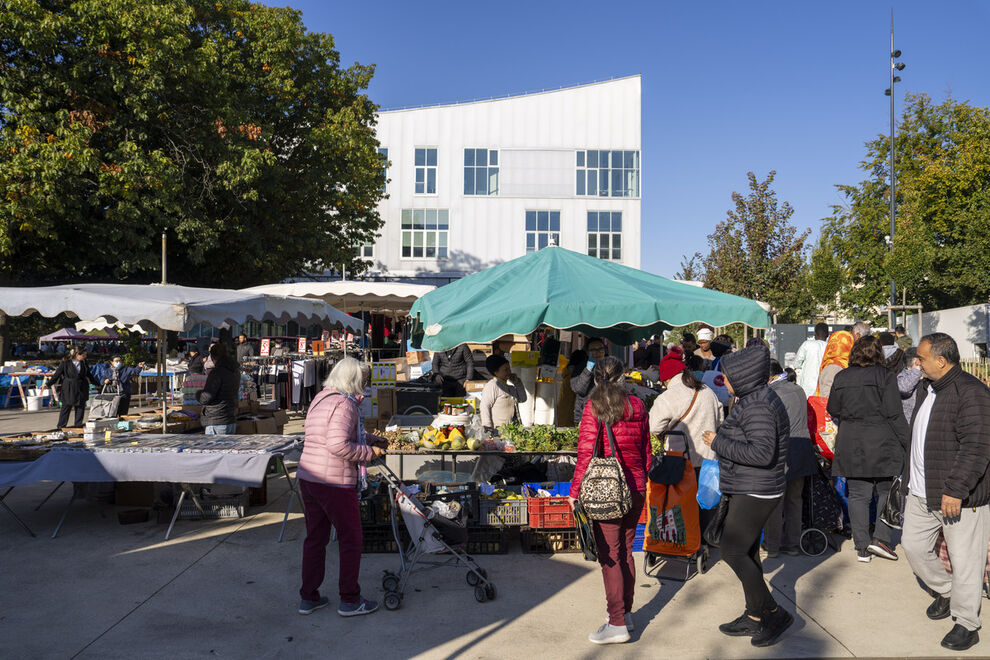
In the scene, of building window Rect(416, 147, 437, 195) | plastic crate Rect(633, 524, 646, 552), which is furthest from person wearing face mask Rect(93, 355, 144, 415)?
building window Rect(416, 147, 437, 195)

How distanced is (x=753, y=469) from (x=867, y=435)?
2250 mm

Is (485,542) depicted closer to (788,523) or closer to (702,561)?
(702,561)

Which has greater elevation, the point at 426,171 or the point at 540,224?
the point at 426,171

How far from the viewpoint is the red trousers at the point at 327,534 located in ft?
15.6

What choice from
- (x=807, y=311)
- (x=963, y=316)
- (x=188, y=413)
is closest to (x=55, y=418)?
(x=188, y=413)

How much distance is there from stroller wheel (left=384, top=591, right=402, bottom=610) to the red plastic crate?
170 cm

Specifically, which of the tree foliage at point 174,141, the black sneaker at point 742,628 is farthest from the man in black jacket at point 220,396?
the tree foliage at point 174,141

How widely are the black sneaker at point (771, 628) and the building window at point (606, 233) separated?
1252 inches

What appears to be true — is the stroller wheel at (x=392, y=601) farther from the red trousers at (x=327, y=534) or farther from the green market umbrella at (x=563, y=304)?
the green market umbrella at (x=563, y=304)

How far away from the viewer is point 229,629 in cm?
469

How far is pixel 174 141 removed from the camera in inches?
725

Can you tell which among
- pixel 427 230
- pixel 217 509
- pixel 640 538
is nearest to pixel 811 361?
pixel 640 538

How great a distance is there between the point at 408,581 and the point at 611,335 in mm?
5699

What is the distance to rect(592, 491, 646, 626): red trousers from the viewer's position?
4402 mm
